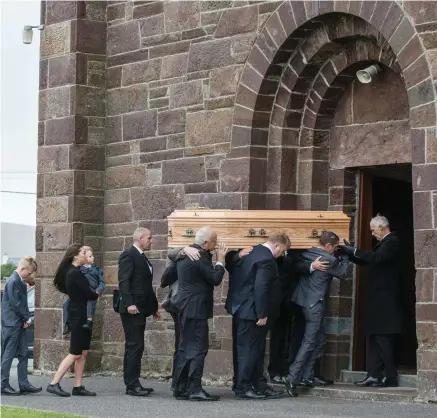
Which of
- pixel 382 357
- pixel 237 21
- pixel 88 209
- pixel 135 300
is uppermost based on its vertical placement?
pixel 237 21

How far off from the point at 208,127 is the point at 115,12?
2.51 m

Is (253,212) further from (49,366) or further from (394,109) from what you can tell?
(49,366)

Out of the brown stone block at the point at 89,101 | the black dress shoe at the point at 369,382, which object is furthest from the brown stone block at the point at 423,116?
the brown stone block at the point at 89,101

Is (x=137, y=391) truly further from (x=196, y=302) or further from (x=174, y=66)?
(x=174, y=66)

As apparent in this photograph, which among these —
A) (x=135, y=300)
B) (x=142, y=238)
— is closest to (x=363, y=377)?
(x=135, y=300)

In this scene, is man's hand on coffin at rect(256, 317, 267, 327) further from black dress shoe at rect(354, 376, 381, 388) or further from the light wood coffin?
black dress shoe at rect(354, 376, 381, 388)

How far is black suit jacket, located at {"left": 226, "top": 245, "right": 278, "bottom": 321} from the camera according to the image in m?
13.9

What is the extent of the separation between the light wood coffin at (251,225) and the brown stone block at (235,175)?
1.30 metres

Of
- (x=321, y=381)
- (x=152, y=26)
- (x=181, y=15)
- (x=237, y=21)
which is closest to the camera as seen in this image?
(x=321, y=381)

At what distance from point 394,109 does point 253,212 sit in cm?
207

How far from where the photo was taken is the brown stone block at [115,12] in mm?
17828

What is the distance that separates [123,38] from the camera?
17.8 meters

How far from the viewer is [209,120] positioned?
54.1 feet

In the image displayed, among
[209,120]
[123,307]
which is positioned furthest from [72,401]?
[209,120]
